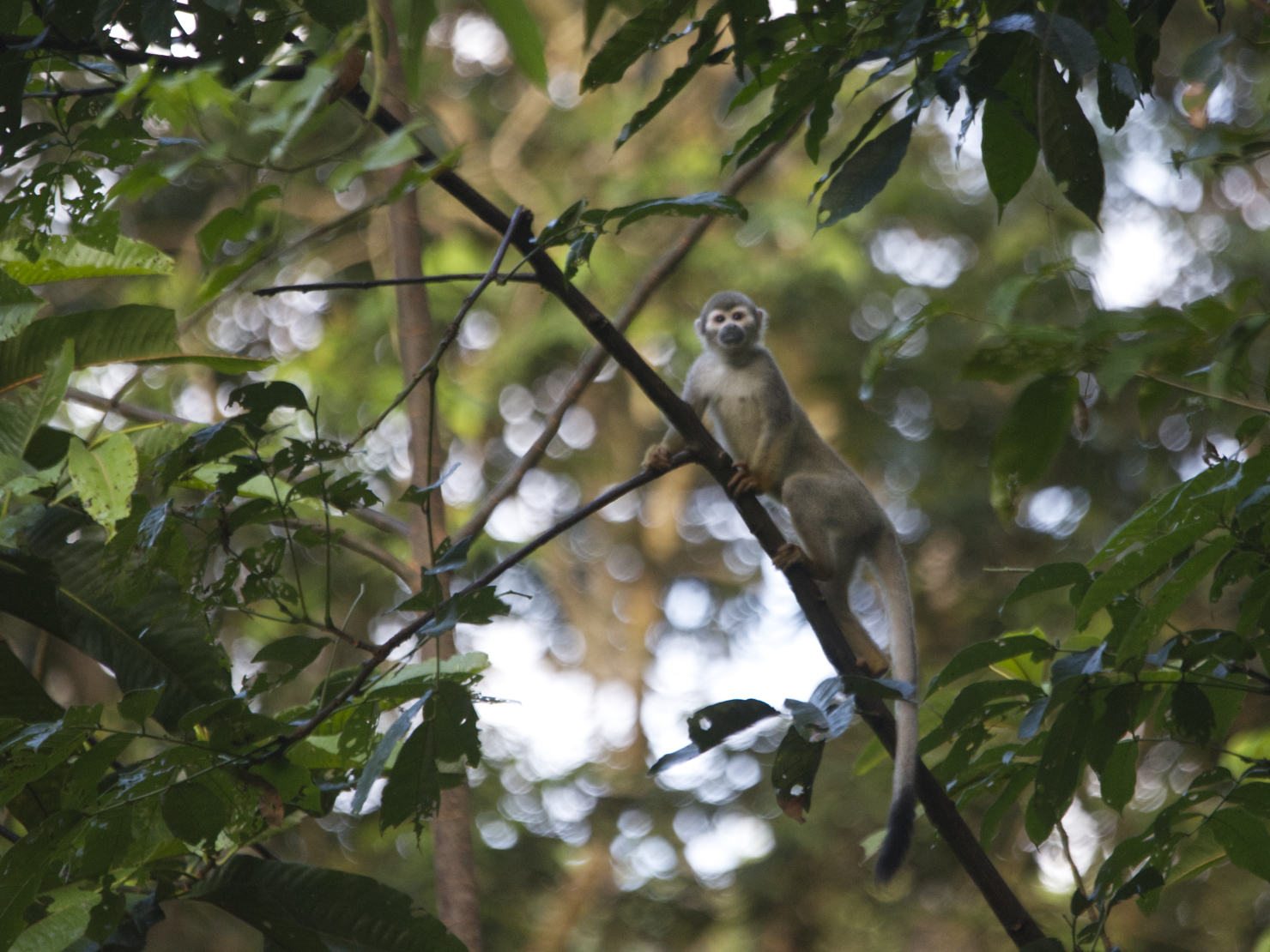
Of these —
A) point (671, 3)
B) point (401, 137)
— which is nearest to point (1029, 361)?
point (401, 137)

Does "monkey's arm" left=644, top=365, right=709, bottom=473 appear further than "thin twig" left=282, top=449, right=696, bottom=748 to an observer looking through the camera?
Yes

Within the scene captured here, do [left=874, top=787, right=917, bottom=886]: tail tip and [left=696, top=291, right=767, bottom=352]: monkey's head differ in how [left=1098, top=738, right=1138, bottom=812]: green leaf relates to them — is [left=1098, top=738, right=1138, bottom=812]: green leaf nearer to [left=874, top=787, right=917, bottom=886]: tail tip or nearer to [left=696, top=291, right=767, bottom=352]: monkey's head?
[left=874, top=787, right=917, bottom=886]: tail tip

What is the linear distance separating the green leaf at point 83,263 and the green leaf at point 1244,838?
2674mm

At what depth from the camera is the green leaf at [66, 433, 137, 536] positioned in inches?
84.6

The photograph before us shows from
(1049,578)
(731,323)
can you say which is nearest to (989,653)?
(1049,578)

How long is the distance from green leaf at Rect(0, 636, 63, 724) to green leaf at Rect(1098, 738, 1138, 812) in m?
2.21

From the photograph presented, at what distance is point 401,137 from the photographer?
1029mm

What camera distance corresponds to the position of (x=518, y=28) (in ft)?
2.73

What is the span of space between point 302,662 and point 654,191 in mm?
7799

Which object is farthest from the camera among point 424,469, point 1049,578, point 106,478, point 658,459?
point 658,459

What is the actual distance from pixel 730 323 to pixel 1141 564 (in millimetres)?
3906

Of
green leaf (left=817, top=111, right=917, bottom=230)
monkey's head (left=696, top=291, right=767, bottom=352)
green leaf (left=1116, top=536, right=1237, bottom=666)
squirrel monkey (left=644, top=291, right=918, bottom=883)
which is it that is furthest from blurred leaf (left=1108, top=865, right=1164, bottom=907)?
monkey's head (left=696, top=291, right=767, bottom=352)

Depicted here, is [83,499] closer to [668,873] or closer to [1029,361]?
[1029,361]

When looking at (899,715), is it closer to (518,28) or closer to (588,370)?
(588,370)
